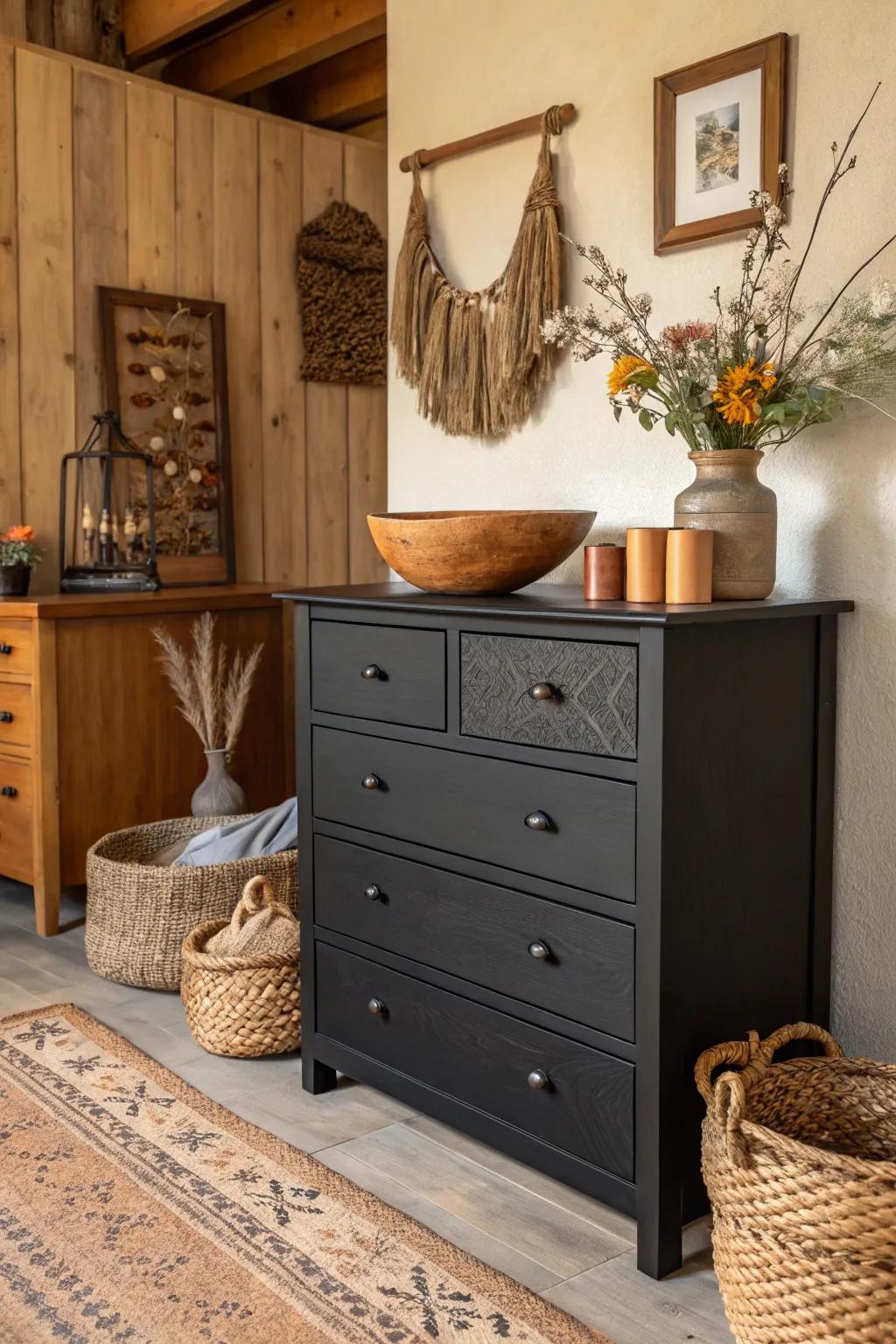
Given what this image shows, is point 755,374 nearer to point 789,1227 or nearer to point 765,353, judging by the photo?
point 765,353

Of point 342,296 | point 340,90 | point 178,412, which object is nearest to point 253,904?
point 178,412

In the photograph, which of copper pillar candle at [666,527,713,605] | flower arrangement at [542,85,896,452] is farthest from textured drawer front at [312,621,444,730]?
flower arrangement at [542,85,896,452]

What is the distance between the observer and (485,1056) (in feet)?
6.63

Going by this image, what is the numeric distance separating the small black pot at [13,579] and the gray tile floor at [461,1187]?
3.85 ft

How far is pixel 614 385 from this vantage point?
204 centimetres

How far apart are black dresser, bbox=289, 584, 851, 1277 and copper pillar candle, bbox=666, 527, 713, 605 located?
88 mm

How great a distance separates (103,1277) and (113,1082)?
64 cm

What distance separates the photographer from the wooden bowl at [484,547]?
2025 mm

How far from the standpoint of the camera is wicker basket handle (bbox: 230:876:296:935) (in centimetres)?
259

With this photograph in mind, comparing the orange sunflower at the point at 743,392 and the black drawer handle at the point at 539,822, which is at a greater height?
the orange sunflower at the point at 743,392

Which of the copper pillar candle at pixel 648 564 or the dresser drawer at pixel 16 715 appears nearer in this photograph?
the copper pillar candle at pixel 648 564

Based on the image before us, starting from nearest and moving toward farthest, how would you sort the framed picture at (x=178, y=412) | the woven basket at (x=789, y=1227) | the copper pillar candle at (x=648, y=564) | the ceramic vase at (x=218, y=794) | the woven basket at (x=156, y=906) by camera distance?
the woven basket at (x=789, y=1227)
the copper pillar candle at (x=648, y=564)
the woven basket at (x=156, y=906)
the ceramic vase at (x=218, y=794)
the framed picture at (x=178, y=412)

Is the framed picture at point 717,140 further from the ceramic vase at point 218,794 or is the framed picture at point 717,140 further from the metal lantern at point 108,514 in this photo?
the metal lantern at point 108,514

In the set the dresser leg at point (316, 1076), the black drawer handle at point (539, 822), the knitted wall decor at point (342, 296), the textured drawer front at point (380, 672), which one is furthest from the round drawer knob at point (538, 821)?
the knitted wall decor at point (342, 296)
